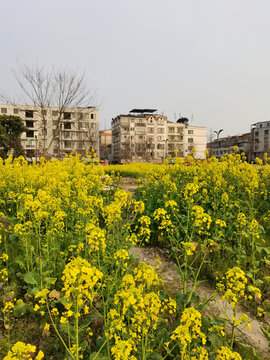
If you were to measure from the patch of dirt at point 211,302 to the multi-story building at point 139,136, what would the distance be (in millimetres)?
63142

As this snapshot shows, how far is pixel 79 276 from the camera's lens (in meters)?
1.63

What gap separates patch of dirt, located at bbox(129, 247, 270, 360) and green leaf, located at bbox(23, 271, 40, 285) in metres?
1.21

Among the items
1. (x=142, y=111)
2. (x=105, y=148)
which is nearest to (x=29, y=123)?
(x=105, y=148)

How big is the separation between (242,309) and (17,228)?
316cm

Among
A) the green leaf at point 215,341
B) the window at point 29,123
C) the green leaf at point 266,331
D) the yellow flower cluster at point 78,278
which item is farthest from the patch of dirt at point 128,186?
the window at point 29,123

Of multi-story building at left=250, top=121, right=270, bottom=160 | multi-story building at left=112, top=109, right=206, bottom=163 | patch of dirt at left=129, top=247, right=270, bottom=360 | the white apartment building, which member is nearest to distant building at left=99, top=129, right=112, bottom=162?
multi-story building at left=112, top=109, right=206, bottom=163

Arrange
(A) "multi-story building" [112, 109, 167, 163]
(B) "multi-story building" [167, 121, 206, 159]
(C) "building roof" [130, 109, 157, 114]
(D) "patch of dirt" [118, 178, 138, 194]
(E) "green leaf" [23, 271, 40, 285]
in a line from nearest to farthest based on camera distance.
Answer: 1. (E) "green leaf" [23, 271, 40, 285]
2. (D) "patch of dirt" [118, 178, 138, 194]
3. (A) "multi-story building" [112, 109, 167, 163]
4. (C) "building roof" [130, 109, 157, 114]
5. (B) "multi-story building" [167, 121, 206, 159]

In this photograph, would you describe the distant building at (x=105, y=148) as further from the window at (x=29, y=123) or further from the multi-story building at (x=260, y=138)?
the multi-story building at (x=260, y=138)

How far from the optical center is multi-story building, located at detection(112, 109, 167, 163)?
70.1 m

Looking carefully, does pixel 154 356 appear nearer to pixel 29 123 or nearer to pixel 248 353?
pixel 248 353

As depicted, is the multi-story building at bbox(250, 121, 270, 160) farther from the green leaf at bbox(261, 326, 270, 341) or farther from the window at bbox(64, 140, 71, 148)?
the green leaf at bbox(261, 326, 270, 341)

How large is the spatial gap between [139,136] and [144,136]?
5.04 feet

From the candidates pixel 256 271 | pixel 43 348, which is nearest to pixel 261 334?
pixel 256 271

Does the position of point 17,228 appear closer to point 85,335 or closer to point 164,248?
point 85,335
